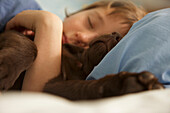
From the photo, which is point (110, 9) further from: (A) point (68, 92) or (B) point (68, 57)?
(A) point (68, 92)

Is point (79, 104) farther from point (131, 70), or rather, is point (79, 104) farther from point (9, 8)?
point (9, 8)

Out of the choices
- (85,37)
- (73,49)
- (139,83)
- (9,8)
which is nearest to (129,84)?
(139,83)

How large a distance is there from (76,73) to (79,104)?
0.60 m

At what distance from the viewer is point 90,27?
1156 mm

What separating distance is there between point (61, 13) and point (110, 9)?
2.67 ft

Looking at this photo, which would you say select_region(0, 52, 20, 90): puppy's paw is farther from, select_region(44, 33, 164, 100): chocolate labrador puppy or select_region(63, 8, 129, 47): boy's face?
select_region(63, 8, 129, 47): boy's face

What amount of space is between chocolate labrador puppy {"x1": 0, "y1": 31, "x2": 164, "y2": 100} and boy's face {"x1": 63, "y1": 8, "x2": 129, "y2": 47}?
15cm

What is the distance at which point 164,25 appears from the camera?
66 cm

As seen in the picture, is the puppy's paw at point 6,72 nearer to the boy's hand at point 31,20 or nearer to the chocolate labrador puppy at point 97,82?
the chocolate labrador puppy at point 97,82

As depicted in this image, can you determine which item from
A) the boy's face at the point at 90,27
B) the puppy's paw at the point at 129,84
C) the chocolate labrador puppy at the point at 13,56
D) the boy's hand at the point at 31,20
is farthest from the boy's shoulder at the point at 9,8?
the puppy's paw at the point at 129,84

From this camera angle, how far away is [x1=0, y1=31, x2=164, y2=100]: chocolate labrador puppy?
1.29 ft

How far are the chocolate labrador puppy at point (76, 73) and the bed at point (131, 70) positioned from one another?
5 centimetres

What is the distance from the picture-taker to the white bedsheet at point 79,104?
23 centimetres

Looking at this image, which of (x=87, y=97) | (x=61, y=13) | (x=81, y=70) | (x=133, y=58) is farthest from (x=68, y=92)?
(x=61, y=13)
